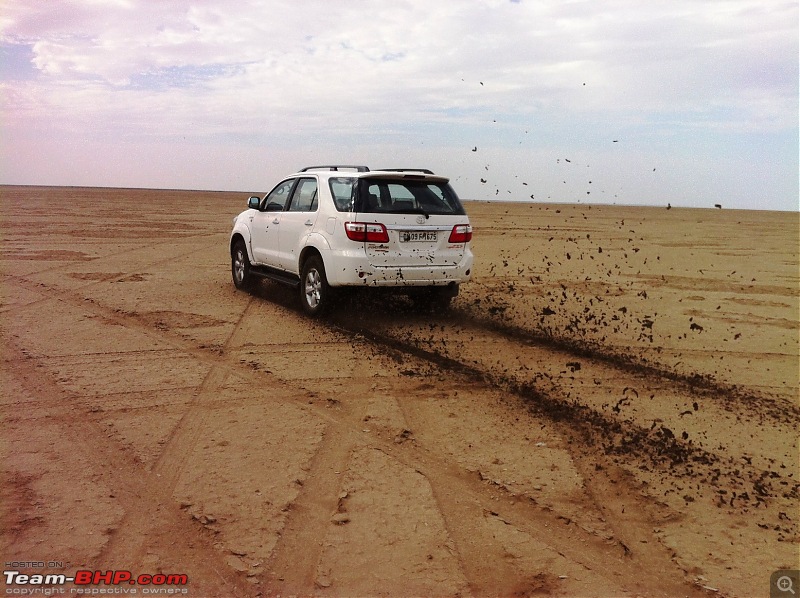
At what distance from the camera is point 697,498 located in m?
4.28

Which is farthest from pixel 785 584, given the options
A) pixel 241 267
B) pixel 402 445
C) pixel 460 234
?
pixel 241 267

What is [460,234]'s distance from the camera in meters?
8.84

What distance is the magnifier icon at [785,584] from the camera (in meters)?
3.41

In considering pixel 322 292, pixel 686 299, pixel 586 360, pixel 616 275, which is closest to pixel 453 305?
pixel 322 292

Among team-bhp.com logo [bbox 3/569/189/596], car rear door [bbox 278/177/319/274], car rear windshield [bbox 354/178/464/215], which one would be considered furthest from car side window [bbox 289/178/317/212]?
team-bhp.com logo [bbox 3/569/189/596]

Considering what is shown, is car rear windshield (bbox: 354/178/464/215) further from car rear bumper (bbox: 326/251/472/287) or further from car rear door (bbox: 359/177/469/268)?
car rear bumper (bbox: 326/251/472/287)

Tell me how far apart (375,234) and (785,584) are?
18.8 ft

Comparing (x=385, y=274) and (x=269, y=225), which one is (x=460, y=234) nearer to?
(x=385, y=274)

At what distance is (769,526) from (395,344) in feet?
14.8

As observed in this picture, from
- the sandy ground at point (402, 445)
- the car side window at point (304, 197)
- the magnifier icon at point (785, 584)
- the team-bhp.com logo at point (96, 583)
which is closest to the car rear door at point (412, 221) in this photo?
the sandy ground at point (402, 445)

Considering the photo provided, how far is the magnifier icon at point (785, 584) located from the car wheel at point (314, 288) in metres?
6.02

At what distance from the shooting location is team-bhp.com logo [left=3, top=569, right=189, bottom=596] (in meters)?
3.21

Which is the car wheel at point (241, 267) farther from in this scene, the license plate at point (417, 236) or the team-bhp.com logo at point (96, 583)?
the team-bhp.com logo at point (96, 583)

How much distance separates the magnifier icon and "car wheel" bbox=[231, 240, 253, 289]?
29.1ft
